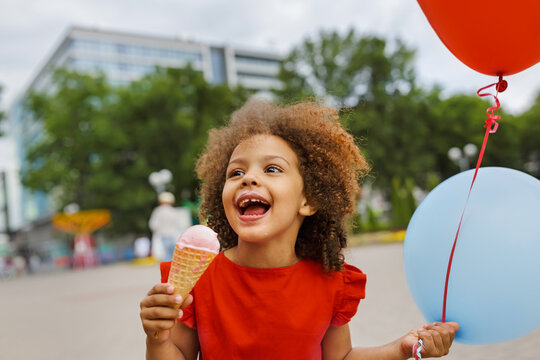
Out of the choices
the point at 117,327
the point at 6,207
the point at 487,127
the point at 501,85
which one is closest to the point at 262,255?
Answer: the point at 487,127

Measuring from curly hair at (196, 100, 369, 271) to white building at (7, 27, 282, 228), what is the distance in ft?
152

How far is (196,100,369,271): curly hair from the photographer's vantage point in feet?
6.82

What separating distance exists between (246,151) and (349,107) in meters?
0.66

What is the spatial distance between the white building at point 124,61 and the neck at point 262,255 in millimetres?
46700

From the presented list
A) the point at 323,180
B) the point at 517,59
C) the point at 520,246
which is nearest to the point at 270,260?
the point at 323,180

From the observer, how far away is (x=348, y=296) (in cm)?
198

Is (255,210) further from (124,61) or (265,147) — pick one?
(124,61)

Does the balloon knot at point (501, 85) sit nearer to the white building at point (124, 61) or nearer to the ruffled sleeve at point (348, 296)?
the ruffled sleeve at point (348, 296)

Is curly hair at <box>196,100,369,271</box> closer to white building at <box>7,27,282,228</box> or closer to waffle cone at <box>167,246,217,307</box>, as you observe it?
waffle cone at <box>167,246,217,307</box>

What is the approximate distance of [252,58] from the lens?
67812 millimetres

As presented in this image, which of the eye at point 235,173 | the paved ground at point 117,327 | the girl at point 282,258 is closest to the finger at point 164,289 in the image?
the girl at point 282,258

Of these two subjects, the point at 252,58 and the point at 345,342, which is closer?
the point at 345,342

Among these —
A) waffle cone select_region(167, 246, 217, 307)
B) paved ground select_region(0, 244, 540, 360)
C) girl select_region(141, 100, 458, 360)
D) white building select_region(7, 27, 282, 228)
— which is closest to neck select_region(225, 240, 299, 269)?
girl select_region(141, 100, 458, 360)

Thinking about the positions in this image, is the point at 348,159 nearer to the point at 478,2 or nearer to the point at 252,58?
the point at 478,2
